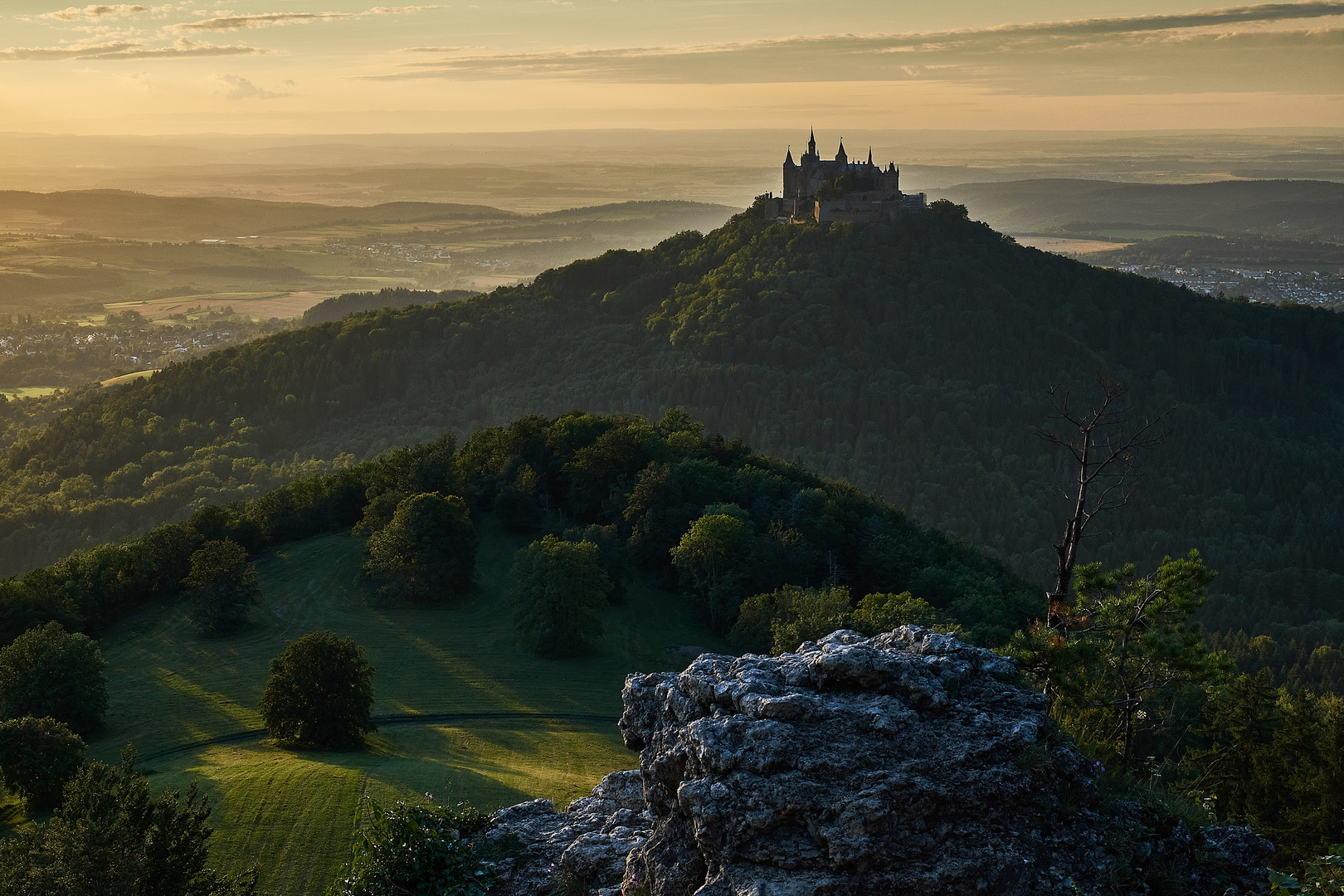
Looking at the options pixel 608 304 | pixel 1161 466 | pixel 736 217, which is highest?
pixel 736 217

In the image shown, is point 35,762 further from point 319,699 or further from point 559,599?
point 559,599

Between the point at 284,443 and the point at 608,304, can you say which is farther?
the point at 608,304

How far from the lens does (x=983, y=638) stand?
43.6 meters

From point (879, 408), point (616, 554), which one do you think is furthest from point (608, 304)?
point (616, 554)

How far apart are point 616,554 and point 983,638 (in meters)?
22.2

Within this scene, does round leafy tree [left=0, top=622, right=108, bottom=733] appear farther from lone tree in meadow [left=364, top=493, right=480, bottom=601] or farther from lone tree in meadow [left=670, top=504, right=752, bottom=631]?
lone tree in meadow [left=670, top=504, right=752, bottom=631]

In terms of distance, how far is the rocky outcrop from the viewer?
11.1 meters

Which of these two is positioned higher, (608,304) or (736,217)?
(736,217)

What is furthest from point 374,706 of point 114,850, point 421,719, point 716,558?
point 114,850

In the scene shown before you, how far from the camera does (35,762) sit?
1180 inches

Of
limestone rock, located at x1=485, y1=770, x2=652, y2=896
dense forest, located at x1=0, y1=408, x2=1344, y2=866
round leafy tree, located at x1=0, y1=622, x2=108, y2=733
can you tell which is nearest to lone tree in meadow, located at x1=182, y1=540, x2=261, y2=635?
dense forest, located at x1=0, y1=408, x2=1344, y2=866

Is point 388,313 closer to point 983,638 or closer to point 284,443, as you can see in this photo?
point 284,443

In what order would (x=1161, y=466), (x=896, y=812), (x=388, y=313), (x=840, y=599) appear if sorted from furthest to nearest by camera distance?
(x=388, y=313) → (x=1161, y=466) → (x=840, y=599) → (x=896, y=812)

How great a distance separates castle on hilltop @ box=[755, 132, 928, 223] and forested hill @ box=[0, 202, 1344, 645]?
10.6 feet
